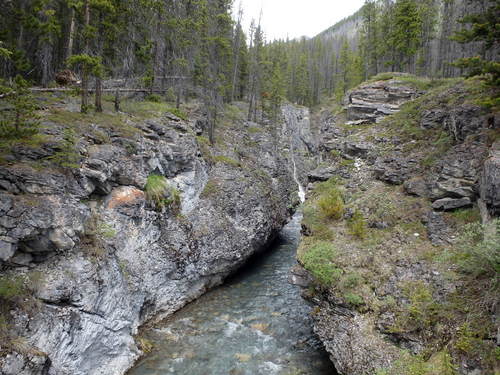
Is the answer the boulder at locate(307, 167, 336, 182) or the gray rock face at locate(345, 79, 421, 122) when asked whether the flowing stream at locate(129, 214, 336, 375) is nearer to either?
the boulder at locate(307, 167, 336, 182)

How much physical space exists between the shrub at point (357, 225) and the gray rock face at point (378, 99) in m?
10.8

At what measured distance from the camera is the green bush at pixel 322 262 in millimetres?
11641

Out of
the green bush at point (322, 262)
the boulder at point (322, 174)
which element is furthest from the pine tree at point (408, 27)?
the green bush at point (322, 262)

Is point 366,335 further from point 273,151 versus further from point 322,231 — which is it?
point 273,151

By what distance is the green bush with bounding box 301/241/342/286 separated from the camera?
11.6 metres

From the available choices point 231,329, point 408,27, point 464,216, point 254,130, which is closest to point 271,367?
point 231,329

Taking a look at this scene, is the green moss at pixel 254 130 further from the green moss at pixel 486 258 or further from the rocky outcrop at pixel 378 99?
the green moss at pixel 486 258

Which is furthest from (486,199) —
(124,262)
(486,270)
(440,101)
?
(124,262)

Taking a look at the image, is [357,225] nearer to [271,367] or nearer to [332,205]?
[332,205]

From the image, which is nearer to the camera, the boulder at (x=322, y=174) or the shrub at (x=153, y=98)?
the boulder at (x=322, y=174)

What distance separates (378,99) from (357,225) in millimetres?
14492

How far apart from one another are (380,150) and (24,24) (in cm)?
2339

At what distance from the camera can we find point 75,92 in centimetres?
1639

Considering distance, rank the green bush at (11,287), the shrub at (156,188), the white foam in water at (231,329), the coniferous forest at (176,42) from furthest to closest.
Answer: the coniferous forest at (176,42) < the shrub at (156,188) < the white foam in water at (231,329) < the green bush at (11,287)
